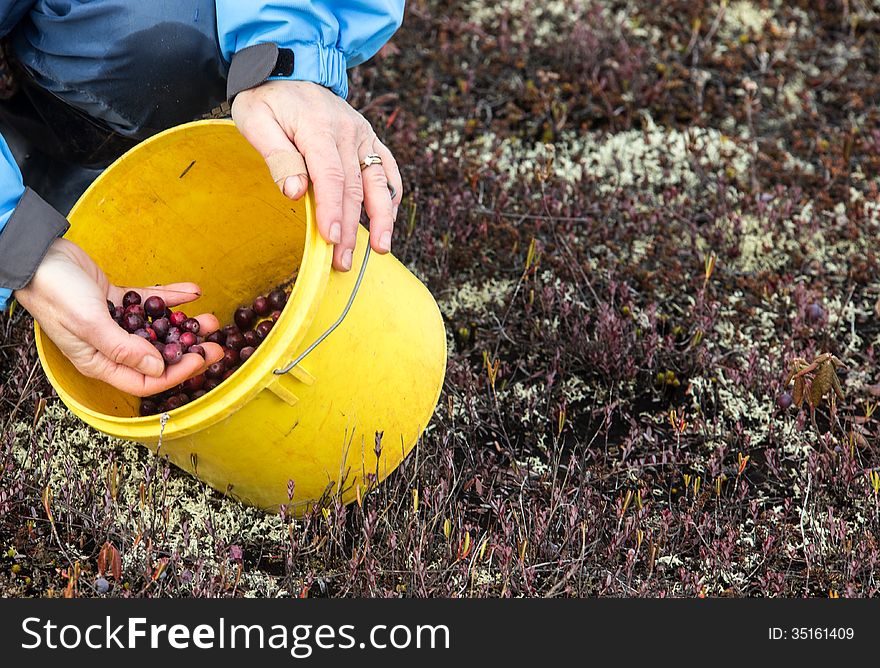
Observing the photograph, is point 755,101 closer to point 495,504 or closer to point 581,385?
point 581,385

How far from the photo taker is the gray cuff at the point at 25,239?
2213mm

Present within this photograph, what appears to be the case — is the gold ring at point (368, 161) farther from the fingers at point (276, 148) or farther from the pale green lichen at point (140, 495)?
the pale green lichen at point (140, 495)

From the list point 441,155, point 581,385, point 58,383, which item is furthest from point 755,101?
point 58,383

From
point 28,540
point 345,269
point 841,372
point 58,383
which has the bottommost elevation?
point 28,540

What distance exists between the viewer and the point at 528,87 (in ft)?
13.4

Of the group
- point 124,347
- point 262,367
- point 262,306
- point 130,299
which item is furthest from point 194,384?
point 262,367

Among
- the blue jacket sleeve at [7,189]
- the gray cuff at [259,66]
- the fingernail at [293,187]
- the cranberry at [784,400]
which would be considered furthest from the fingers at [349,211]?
the cranberry at [784,400]

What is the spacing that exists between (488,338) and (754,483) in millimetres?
936

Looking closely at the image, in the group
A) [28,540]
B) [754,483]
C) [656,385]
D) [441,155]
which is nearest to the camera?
[28,540]

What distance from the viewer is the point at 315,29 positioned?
8.19ft

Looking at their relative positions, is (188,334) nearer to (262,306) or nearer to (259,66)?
(262,306)

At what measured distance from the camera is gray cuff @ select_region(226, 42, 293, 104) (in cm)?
237

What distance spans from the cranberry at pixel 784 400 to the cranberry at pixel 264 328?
152 cm

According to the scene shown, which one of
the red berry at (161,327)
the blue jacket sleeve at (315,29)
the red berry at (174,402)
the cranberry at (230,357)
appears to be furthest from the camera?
the cranberry at (230,357)
